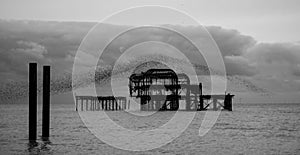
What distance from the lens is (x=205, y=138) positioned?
1480 inches

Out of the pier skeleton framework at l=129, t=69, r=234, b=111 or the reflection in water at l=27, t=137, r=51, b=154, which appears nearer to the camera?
the reflection in water at l=27, t=137, r=51, b=154

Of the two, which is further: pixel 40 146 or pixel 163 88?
pixel 163 88

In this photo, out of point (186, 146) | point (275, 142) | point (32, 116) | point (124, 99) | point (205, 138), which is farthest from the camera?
point (124, 99)

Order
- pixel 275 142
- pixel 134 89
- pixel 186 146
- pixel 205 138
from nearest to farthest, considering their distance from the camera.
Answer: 1. pixel 186 146
2. pixel 275 142
3. pixel 205 138
4. pixel 134 89

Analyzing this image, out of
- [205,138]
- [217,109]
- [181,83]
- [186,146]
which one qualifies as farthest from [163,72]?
[186,146]

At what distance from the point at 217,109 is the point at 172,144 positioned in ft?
250

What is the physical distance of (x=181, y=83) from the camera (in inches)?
3888

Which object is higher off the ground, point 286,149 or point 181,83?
point 181,83

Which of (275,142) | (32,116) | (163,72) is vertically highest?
(163,72)

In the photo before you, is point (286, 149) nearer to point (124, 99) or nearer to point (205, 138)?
point (205, 138)

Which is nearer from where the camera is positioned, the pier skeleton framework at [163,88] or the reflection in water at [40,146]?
the reflection in water at [40,146]

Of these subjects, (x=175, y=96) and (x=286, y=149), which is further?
(x=175, y=96)

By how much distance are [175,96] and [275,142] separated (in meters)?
61.8

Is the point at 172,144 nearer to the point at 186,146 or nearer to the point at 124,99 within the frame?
the point at 186,146
